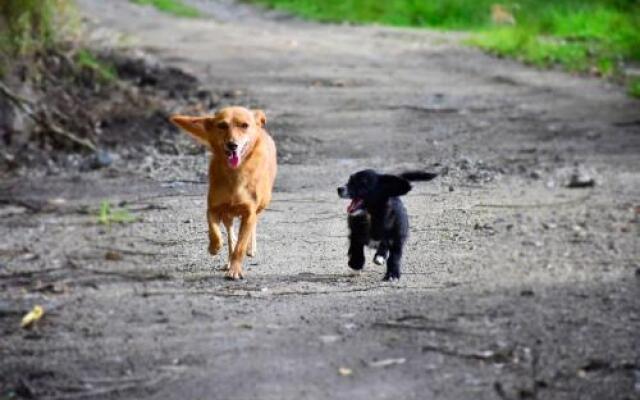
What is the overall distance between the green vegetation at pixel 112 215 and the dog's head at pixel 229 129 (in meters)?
2.52

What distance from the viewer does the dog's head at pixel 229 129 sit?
149 inches

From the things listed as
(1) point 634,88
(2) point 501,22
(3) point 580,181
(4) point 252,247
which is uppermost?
(4) point 252,247

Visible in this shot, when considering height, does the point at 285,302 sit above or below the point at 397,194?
below

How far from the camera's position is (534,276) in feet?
14.9

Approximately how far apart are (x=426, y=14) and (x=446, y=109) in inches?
491

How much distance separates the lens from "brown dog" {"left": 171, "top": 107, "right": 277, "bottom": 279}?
3.80 metres

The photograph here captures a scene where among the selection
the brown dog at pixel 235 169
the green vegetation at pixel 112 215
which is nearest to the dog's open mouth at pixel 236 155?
the brown dog at pixel 235 169

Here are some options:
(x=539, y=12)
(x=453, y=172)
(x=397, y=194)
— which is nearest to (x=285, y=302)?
(x=397, y=194)

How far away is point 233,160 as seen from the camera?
153 inches

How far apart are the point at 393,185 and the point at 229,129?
46cm

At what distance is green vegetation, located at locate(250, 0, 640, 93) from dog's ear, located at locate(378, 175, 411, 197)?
406 inches

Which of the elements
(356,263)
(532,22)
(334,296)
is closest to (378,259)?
(356,263)

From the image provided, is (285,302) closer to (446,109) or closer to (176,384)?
(176,384)

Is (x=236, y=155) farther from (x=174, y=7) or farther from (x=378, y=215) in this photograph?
(x=174, y=7)
